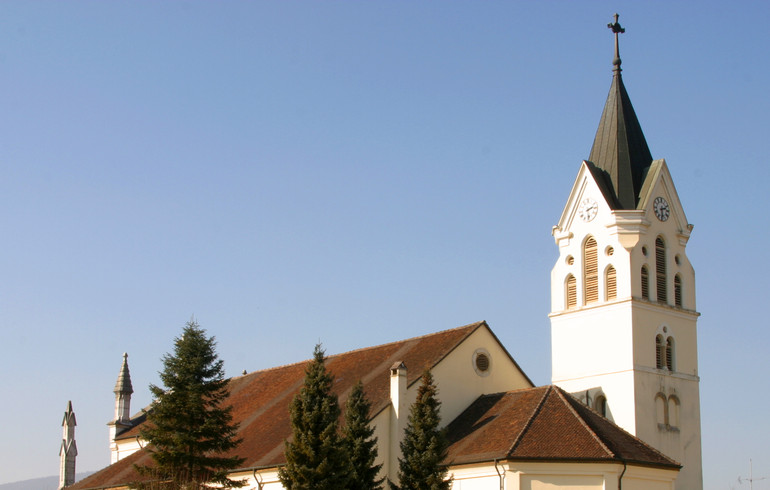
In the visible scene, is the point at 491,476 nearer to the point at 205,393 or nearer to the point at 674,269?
the point at 205,393

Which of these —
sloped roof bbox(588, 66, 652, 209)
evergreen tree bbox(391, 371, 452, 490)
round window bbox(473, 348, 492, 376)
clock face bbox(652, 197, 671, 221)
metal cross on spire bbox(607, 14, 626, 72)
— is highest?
metal cross on spire bbox(607, 14, 626, 72)

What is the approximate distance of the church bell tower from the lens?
4584 cm

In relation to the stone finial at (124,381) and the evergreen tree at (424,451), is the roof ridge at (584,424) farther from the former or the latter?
the stone finial at (124,381)

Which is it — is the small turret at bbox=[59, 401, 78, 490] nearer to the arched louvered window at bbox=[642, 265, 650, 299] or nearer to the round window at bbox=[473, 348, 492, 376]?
the round window at bbox=[473, 348, 492, 376]

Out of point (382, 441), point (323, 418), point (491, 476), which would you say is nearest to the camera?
point (323, 418)

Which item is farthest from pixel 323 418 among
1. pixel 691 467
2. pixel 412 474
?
pixel 691 467

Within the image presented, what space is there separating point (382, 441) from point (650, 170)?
17.7 meters

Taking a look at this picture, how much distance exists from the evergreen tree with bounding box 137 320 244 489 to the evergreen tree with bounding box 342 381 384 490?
4952 mm

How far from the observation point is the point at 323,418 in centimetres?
3641

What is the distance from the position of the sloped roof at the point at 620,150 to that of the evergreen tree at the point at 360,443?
650 inches

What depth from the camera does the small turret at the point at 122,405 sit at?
62469mm

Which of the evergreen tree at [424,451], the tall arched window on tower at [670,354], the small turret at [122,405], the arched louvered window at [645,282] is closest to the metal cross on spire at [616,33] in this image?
the arched louvered window at [645,282]

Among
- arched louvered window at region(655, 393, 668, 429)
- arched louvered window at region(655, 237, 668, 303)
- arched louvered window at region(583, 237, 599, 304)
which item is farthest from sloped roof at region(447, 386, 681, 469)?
arched louvered window at region(655, 237, 668, 303)

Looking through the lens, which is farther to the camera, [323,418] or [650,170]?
[650,170]
